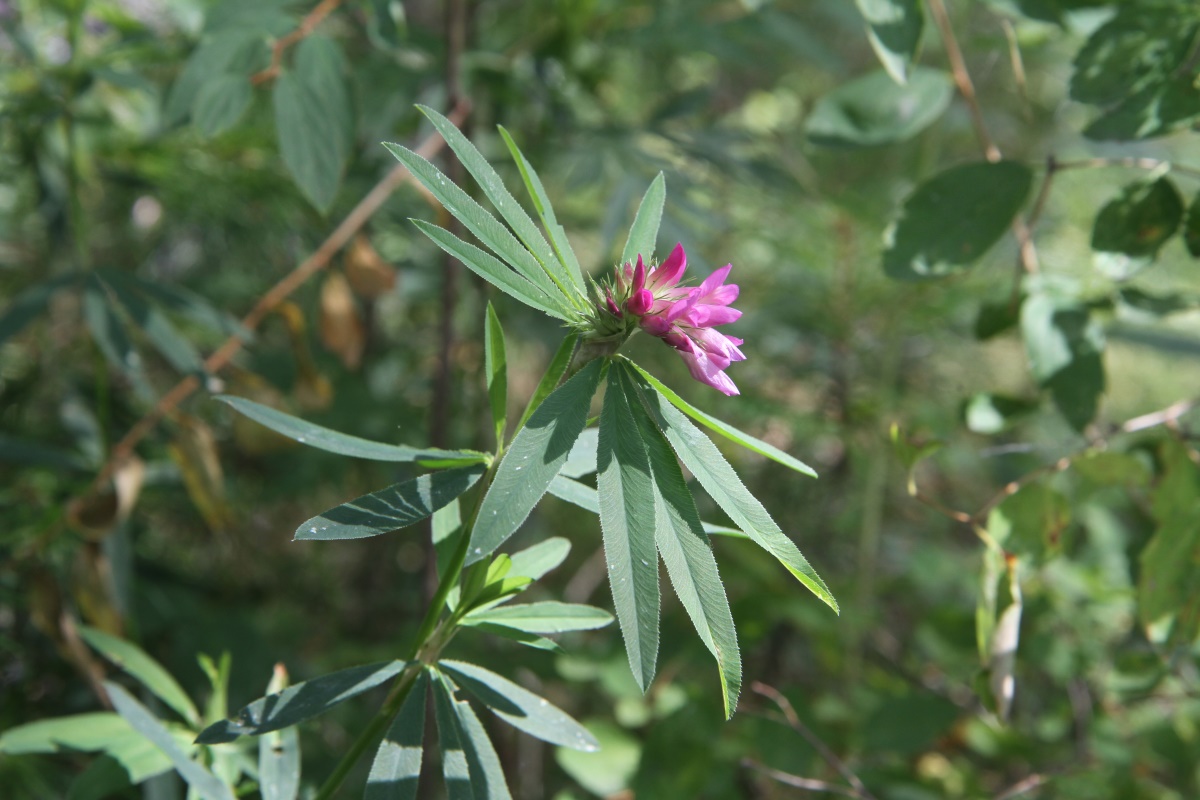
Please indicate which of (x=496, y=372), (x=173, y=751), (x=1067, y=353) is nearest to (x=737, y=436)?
(x=496, y=372)

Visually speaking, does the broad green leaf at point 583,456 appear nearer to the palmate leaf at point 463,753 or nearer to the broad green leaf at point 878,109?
the palmate leaf at point 463,753

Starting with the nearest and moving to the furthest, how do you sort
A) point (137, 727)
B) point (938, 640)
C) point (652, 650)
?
point (652, 650), point (137, 727), point (938, 640)

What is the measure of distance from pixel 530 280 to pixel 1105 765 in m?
0.89

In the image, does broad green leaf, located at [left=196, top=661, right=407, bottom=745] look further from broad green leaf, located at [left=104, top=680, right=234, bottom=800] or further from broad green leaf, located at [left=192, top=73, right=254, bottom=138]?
broad green leaf, located at [left=192, top=73, right=254, bottom=138]

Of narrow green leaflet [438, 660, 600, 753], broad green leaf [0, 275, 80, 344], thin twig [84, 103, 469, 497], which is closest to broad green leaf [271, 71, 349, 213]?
thin twig [84, 103, 469, 497]

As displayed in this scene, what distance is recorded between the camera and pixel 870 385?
1.33m

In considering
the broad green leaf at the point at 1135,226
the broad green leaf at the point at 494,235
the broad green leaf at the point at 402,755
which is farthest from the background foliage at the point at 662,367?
the broad green leaf at the point at 494,235

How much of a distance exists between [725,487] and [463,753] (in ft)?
0.59

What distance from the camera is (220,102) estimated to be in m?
0.70

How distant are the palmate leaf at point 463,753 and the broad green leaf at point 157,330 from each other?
1.38ft

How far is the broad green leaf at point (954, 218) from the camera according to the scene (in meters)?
0.70

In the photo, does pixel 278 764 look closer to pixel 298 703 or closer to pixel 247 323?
pixel 298 703

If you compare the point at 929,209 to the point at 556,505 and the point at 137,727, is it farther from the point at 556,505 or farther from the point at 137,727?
the point at 556,505

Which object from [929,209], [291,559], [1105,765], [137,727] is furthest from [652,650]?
[291,559]
